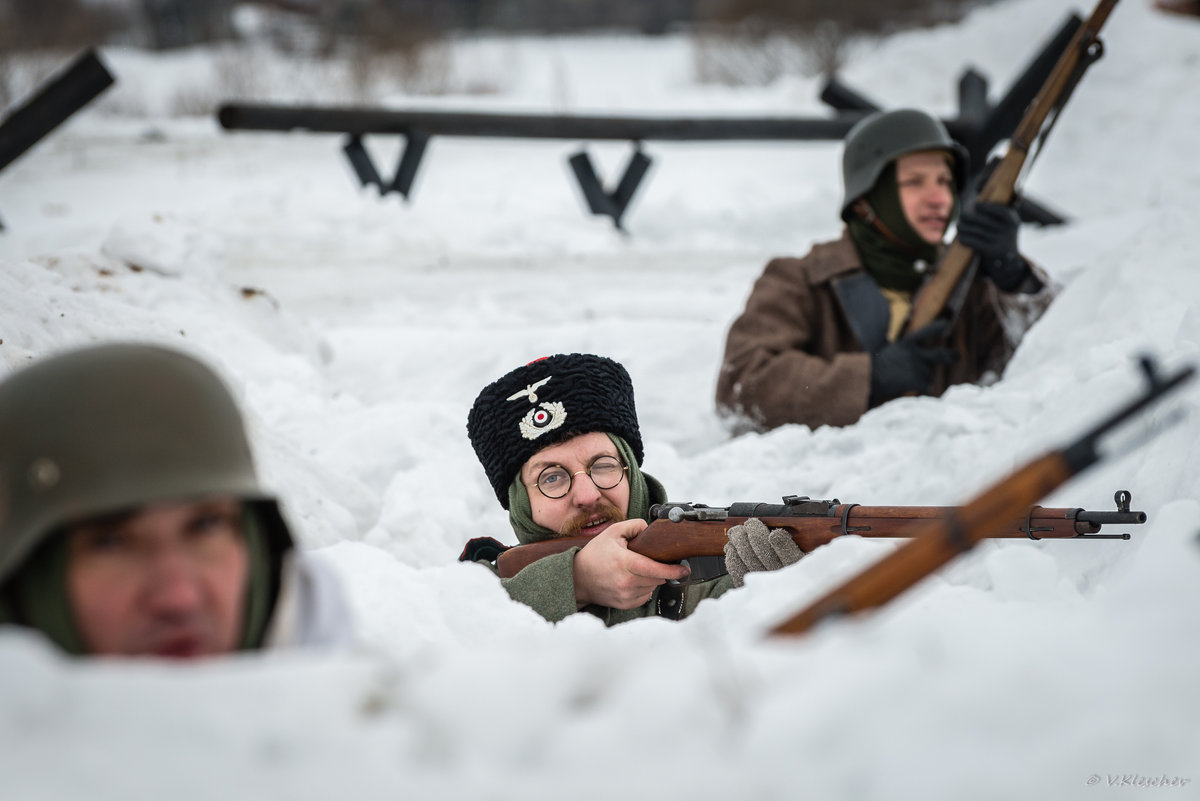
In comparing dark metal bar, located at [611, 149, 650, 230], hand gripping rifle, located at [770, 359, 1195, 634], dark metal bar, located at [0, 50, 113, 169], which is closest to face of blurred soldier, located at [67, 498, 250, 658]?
hand gripping rifle, located at [770, 359, 1195, 634]

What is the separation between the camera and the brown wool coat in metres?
4.34

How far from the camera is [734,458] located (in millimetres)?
4141

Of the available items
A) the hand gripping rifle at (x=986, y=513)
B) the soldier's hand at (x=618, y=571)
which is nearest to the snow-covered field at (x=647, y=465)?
the hand gripping rifle at (x=986, y=513)

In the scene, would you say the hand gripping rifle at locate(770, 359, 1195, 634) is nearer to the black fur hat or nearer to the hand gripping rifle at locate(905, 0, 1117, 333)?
the black fur hat

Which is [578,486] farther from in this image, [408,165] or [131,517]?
[408,165]

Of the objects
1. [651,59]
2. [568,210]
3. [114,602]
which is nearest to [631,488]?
[114,602]

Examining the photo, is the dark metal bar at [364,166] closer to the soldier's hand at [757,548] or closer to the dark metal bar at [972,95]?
the dark metal bar at [972,95]

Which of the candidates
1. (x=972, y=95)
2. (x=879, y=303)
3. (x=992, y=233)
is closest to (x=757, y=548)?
(x=879, y=303)

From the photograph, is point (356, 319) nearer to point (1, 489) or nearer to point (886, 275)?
point (886, 275)

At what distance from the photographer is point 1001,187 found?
450cm

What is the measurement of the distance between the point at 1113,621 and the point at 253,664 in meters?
0.99

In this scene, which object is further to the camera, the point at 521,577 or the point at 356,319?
the point at 356,319

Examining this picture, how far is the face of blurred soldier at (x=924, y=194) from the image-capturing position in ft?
14.7

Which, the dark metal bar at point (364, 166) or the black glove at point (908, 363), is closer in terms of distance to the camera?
the black glove at point (908, 363)
